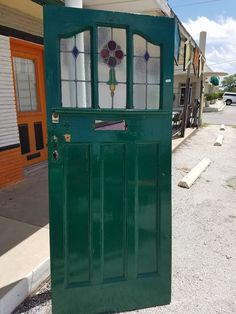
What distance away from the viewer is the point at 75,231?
2.11 meters

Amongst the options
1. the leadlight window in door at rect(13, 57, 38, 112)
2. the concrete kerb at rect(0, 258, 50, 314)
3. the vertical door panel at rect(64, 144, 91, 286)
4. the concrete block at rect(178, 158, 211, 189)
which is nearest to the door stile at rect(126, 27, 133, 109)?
the vertical door panel at rect(64, 144, 91, 286)

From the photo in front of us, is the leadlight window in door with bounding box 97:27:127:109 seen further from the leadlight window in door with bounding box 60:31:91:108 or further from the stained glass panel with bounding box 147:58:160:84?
the stained glass panel with bounding box 147:58:160:84

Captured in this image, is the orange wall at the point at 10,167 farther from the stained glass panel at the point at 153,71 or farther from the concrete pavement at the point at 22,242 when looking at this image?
→ the stained glass panel at the point at 153,71

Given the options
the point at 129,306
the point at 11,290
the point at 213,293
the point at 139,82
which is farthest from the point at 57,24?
the point at 213,293

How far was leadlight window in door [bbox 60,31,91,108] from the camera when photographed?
6.29 feet

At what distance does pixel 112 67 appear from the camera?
2.04 metres

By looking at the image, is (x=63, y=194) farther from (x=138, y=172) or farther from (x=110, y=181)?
(x=138, y=172)

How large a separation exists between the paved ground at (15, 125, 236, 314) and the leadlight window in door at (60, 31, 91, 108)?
1.67m

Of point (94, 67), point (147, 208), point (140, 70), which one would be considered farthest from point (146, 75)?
point (147, 208)

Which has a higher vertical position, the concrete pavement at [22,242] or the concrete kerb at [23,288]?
the concrete pavement at [22,242]

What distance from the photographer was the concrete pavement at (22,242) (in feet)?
7.65

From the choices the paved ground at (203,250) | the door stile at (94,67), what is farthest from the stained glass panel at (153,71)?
the paved ground at (203,250)

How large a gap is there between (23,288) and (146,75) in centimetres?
197

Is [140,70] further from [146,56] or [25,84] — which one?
[25,84]
